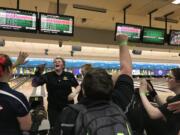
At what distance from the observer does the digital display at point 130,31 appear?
5254 mm

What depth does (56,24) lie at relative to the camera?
466cm

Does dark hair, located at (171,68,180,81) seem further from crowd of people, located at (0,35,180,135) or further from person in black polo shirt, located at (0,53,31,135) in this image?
person in black polo shirt, located at (0,53,31,135)

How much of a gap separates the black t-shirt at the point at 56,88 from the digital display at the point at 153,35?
8.19 feet

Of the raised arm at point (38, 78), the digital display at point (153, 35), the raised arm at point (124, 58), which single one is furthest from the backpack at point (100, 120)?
the digital display at point (153, 35)

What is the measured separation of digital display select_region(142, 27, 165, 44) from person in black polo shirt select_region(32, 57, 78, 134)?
2.48 m

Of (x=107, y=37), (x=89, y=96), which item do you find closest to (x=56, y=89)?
Answer: (x=89, y=96)

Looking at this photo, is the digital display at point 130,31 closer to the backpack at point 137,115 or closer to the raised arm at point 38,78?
the raised arm at point 38,78

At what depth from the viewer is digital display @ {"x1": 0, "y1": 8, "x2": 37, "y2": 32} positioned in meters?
4.30

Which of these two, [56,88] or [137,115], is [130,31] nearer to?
[56,88]

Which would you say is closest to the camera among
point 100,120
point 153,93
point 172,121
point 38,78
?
point 100,120

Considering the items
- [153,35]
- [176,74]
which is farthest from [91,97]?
[153,35]

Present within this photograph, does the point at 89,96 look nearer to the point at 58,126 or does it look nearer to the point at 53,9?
the point at 58,126

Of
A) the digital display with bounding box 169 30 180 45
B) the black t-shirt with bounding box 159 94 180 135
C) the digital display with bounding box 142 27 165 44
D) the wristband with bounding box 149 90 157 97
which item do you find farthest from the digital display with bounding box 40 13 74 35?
the black t-shirt with bounding box 159 94 180 135

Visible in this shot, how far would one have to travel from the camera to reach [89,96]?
4.28 ft
